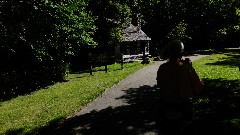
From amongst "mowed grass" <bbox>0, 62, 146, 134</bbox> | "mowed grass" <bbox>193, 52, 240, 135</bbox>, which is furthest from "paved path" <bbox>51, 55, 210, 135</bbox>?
"mowed grass" <bbox>193, 52, 240, 135</bbox>

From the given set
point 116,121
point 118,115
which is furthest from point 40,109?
point 116,121

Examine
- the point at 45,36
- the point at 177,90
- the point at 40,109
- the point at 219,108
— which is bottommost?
the point at 40,109

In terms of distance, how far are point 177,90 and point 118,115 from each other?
18.2 ft

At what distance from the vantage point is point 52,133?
9.43 meters

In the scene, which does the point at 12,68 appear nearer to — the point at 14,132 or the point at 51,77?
the point at 51,77

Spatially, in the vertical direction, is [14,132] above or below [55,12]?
below

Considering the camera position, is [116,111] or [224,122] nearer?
[224,122]

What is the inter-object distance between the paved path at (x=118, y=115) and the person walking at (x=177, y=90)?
298cm

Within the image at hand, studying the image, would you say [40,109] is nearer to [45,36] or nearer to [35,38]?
[35,38]

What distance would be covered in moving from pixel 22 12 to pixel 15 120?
23.8ft

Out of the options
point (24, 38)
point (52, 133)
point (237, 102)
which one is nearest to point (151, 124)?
point (52, 133)

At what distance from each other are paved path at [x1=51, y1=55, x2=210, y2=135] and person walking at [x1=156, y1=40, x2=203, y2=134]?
2.98 metres

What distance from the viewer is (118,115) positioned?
10.7m

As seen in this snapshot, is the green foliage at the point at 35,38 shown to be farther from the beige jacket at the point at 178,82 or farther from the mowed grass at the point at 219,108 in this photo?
the beige jacket at the point at 178,82
